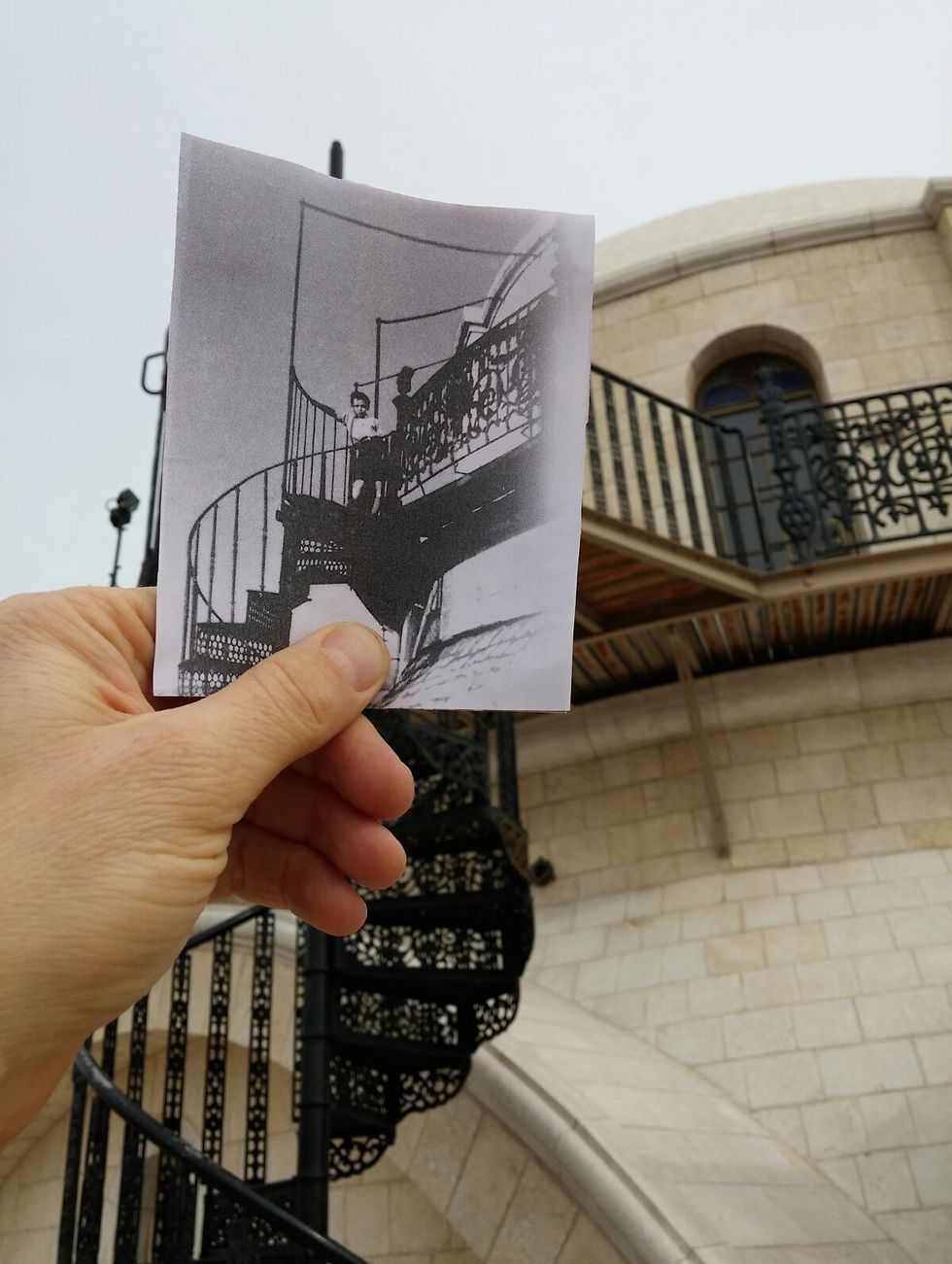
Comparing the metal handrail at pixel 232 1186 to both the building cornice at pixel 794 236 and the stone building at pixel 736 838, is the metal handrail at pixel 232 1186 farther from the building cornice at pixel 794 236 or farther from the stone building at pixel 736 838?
the building cornice at pixel 794 236

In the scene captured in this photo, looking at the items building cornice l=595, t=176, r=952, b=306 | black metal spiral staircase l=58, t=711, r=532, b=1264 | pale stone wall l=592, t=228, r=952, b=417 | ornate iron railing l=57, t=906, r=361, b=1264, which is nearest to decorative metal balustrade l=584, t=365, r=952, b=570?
pale stone wall l=592, t=228, r=952, b=417

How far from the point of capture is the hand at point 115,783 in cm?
109

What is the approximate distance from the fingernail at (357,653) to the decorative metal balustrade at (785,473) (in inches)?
225

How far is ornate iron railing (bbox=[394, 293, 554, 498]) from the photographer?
1.49m

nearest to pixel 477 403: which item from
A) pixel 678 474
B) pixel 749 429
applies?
pixel 678 474

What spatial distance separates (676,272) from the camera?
9.97 meters

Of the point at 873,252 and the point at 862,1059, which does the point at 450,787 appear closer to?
the point at 862,1059

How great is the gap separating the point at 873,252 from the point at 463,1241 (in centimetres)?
836

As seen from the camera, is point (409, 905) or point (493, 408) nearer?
point (493, 408)

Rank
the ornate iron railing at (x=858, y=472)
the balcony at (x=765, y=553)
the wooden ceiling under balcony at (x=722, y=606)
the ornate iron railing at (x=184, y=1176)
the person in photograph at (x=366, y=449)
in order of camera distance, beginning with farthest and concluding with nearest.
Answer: the ornate iron railing at (x=858, y=472) → the balcony at (x=765, y=553) → the wooden ceiling under balcony at (x=722, y=606) → the ornate iron railing at (x=184, y=1176) → the person in photograph at (x=366, y=449)

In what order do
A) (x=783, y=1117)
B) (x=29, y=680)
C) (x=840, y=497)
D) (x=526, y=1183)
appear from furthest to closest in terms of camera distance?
(x=840, y=497) → (x=783, y=1117) → (x=526, y=1183) → (x=29, y=680)

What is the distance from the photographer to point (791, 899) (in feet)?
23.3

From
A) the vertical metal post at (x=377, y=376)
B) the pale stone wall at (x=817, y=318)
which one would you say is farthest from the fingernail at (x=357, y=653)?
the pale stone wall at (x=817, y=318)

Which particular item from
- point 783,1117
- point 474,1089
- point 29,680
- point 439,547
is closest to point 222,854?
point 29,680
